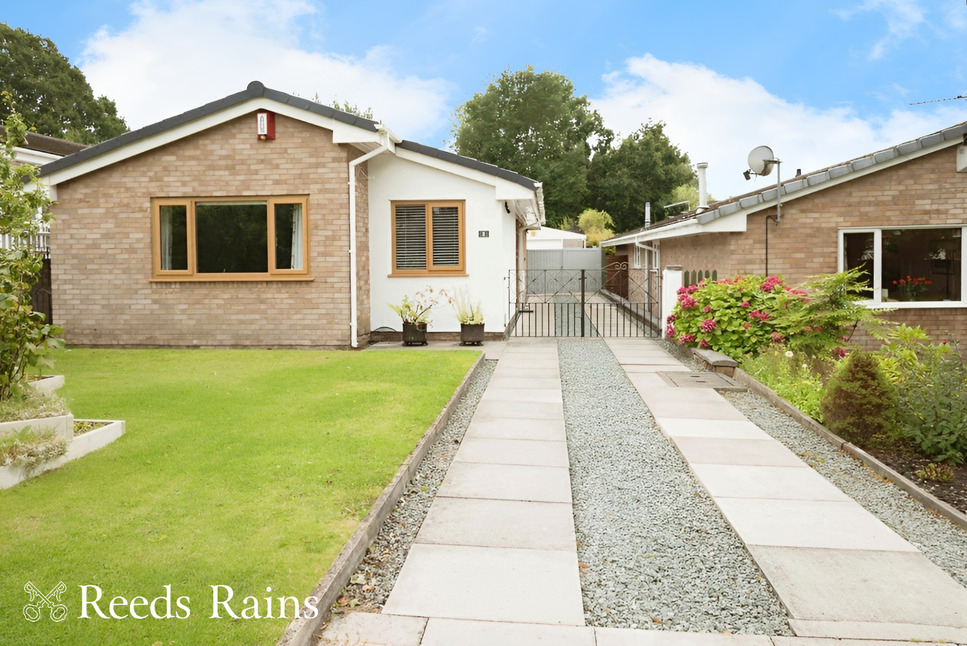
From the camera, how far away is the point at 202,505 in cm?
489

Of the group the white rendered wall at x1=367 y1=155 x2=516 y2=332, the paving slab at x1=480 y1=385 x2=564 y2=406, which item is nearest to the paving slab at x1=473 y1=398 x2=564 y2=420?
the paving slab at x1=480 y1=385 x2=564 y2=406

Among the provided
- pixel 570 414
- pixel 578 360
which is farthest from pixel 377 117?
pixel 570 414

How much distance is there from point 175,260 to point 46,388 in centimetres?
616

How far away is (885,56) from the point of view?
1905 cm

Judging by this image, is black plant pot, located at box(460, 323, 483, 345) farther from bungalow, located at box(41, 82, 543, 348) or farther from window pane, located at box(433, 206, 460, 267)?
window pane, located at box(433, 206, 460, 267)

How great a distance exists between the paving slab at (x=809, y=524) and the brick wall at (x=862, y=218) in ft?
28.3

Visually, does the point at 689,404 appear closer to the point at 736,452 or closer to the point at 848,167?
the point at 736,452

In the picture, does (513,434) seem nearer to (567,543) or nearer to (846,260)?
(567,543)

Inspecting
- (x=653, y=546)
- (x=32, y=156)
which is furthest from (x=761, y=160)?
(x=32, y=156)

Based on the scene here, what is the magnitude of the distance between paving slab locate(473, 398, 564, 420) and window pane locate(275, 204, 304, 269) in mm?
6019

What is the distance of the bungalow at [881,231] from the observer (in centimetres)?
1304

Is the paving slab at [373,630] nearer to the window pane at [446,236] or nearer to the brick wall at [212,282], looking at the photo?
the brick wall at [212,282]

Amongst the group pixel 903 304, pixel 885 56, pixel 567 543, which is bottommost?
pixel 567 543

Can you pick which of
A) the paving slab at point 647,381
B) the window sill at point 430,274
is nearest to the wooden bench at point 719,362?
the paving slab at point 647,381
